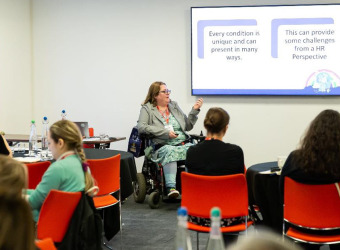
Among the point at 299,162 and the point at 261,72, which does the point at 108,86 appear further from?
the point at 299,162

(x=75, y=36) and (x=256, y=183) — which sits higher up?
(x=75, y=36)

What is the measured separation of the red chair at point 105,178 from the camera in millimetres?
4004

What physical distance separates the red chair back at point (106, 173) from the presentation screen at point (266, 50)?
10.8 feet

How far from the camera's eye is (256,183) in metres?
3.80

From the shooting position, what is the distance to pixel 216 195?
130 inches

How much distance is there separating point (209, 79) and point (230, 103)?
0.43m

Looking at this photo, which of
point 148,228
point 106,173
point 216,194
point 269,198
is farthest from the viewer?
point 148,228

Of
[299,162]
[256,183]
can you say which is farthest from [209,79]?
[299,162]

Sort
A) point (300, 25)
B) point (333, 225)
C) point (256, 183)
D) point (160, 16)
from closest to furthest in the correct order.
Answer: point (333, 225) → point (256, 183) → point (300, 25) → point (160, 16)

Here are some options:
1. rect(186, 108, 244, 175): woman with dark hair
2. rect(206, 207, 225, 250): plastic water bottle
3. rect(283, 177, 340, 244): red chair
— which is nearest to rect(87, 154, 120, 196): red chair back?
rect(186, 108, 244, 175): woman with dark hair

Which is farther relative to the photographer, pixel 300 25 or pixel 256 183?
pixel 300 25

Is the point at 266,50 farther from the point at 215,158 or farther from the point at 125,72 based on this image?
the point at 215,158

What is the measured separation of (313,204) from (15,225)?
2014mm

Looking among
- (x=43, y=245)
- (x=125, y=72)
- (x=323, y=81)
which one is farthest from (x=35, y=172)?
(x=323, y=81)
